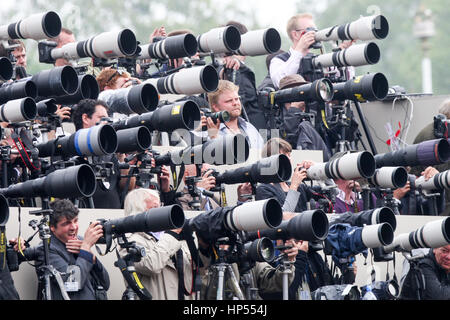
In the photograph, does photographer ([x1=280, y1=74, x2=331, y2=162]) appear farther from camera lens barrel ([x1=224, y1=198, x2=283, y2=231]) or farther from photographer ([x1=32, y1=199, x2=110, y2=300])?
photographer ([x1=32, y1=199, x2=110, y2=300])

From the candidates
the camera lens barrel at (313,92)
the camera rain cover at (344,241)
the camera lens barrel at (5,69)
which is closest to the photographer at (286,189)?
the camera rain cover at (344,241)

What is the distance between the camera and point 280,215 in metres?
9.43

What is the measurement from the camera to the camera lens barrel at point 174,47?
11289mm

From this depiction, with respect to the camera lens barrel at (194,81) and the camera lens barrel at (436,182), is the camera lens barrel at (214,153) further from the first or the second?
the camera lens barrel at (436,182)

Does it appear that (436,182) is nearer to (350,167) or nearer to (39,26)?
(350,167)

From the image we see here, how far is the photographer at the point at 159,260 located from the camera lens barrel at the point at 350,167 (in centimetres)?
160

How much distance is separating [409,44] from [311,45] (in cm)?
3303

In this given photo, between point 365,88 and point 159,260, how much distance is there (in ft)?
10.6

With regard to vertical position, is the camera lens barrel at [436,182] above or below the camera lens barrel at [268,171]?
below

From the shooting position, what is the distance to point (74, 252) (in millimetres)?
9492

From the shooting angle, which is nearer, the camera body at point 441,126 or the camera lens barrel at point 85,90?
the camera lens barrel at point 85,90

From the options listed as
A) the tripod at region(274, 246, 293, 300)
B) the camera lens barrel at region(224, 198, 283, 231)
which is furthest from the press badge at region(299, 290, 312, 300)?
the camera lens barrel at region(224, 198, 283, 231)

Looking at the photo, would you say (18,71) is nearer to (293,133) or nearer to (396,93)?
(293,133)
